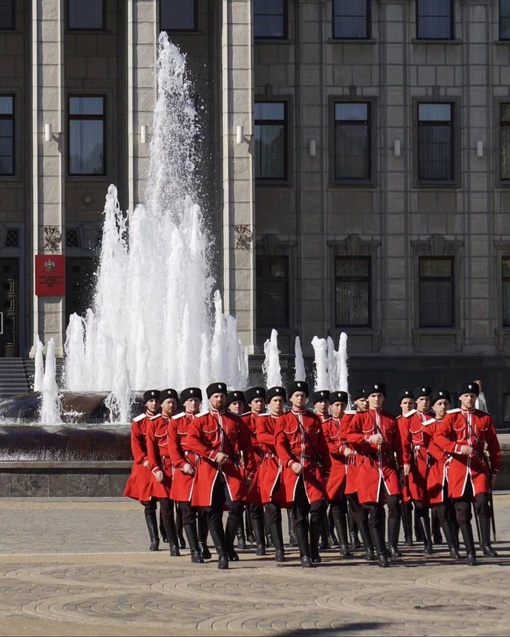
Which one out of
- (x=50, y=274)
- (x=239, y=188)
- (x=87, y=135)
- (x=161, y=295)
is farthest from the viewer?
(x=87, y=135)

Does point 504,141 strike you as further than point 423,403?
Yes

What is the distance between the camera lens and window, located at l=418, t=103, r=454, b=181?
47.0 metres

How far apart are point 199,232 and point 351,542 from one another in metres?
20.8

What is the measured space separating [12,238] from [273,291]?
6864 mm

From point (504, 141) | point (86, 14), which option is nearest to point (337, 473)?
point (86, 14)

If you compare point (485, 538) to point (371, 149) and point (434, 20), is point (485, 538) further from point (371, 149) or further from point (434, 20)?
point (434, 20)

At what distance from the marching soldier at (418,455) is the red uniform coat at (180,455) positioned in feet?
7.46

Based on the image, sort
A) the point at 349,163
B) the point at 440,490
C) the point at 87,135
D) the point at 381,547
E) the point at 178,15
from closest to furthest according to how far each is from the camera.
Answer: the point at 381,547, the point at 440,490, the point at 87,135, the point at 178,15, the point at 349,163

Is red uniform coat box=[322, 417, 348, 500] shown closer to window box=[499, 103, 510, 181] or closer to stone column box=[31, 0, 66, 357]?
stone column box=[31, 0, 66, 357]

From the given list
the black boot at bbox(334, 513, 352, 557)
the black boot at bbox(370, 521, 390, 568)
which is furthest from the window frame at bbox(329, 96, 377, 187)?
the black boot at bbox(370, 521, 390, 568)

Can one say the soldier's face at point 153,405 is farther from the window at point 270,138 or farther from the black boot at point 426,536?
the window at point 270,138

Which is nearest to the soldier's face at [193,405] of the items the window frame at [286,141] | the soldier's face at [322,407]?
the soldier's face at [322,407]

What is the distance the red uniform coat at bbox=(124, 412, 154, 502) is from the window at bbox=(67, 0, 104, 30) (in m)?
27.8

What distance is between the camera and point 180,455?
1781 cm
